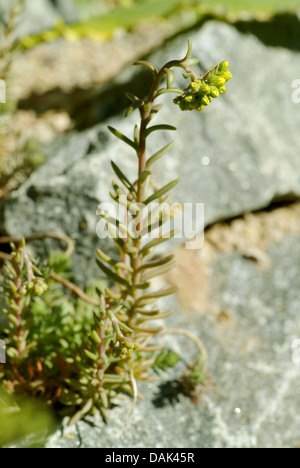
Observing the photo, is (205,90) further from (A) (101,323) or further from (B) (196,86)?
(A) (101,323)

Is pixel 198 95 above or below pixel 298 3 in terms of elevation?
above

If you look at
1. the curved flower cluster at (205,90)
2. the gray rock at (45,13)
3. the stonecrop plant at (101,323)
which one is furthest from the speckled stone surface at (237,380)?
the gray rock at (45,13)

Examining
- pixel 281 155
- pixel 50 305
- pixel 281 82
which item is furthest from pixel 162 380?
pixel 281 82

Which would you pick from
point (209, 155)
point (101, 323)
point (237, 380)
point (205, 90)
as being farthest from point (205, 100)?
point (209, 155)

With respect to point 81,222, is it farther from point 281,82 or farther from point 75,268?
point 281,82

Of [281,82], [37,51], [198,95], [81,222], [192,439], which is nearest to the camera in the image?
[198,95]

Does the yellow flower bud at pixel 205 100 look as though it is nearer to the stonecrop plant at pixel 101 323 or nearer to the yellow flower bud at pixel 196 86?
the yellow flower bud at pixel 196 86

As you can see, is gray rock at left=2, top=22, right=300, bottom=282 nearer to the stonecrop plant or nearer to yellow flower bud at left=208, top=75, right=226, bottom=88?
the stonecrop plant
